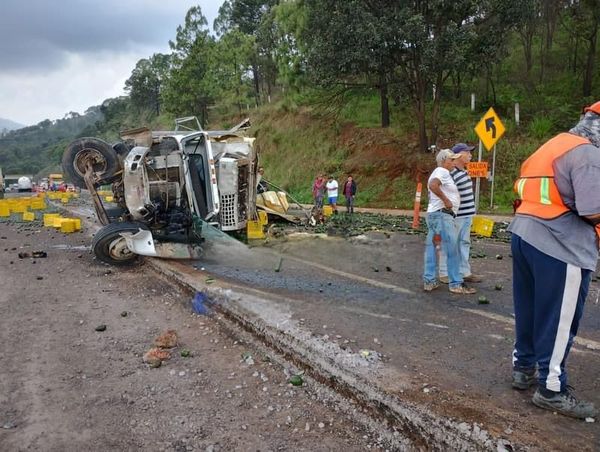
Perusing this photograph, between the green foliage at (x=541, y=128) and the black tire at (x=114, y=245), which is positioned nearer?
the black tire at (x=114, y=245)

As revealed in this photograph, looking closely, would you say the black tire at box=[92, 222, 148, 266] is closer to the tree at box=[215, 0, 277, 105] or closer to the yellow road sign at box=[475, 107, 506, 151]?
the yellow road sign at box=[475, 107, 506, 151]

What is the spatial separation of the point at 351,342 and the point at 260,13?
4683 cm

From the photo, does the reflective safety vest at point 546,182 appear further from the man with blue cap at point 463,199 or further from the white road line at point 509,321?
the man with blue cap at point 463,199

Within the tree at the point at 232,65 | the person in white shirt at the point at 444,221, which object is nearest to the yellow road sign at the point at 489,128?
the person in white shirt at the point at 444,221

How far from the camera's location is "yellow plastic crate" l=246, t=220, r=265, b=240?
373 inches

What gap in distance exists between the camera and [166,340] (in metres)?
4.20

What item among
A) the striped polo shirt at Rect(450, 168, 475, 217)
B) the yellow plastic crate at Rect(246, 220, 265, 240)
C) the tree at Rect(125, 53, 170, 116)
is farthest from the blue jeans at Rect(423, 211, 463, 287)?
the tree at Rect(125, 53, 170, 116)

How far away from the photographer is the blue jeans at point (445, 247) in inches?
206

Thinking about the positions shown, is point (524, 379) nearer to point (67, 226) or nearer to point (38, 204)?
point (67, 226)

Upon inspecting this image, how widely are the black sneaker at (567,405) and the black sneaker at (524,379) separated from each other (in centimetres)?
23

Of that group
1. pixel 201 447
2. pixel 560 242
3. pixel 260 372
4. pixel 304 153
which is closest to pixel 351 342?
pixel 260 372

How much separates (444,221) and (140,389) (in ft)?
11.9

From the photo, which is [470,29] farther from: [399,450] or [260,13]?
[260,13]

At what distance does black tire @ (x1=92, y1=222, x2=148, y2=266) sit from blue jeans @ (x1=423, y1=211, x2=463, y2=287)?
14.5 ft
